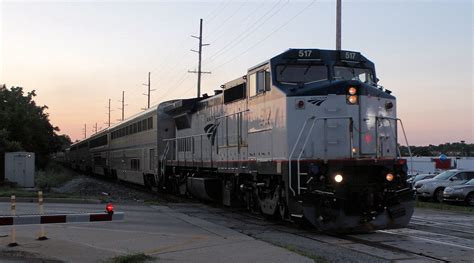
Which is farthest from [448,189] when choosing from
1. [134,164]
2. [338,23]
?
[134,164]

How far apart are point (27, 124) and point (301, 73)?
34483 millimetres

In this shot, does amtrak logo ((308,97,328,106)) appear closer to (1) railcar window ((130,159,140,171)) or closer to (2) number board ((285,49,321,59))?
(2) number board ((285,49,321,59))

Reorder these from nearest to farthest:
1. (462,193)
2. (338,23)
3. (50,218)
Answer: (50,218)
(338,23)
(462,193)

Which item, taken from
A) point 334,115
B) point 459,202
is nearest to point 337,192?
point 334,115

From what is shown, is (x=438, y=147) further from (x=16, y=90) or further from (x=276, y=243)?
(x=276, y=243)

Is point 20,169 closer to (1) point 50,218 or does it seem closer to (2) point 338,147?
(1) point 50,218

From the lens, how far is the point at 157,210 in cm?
1577

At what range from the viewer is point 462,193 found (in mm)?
21938

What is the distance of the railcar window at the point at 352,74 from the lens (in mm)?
12422

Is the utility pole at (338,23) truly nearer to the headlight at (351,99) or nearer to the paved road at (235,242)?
the paved road at (235,242)

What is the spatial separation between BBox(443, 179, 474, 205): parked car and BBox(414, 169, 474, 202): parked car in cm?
153

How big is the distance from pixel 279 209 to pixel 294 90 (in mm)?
2871

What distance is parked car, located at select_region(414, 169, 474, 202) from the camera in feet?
79.8

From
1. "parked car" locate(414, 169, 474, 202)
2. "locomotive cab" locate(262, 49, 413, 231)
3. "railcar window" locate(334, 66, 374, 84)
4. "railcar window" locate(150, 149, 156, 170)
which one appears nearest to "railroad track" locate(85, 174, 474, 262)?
"locomotive cab" locate(262, 49, 413, 231)
